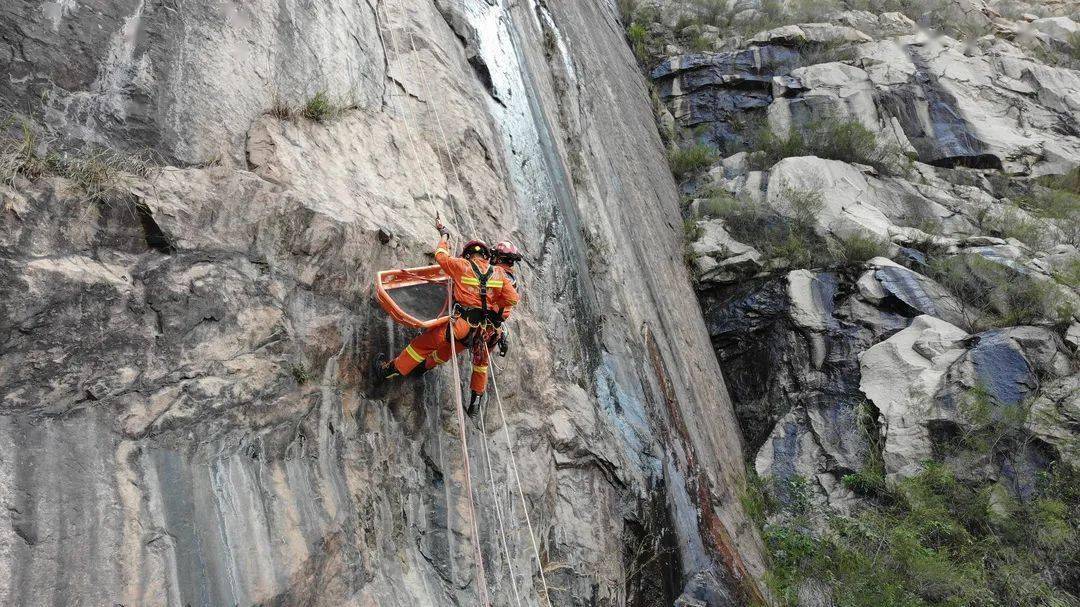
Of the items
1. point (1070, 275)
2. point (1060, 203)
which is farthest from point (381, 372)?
point (1060, 203)

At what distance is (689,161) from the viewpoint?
51.7 feet

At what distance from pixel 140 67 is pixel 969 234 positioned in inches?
530

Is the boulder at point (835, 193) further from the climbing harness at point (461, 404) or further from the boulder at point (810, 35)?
the climbing harness at point (461, 404)

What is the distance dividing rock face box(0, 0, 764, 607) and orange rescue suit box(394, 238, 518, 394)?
29 centimetres

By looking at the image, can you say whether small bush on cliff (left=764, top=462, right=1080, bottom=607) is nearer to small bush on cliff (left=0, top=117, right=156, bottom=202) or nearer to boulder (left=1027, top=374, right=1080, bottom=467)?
boulder (left=1027, top=374, right=1080, bottom=467)

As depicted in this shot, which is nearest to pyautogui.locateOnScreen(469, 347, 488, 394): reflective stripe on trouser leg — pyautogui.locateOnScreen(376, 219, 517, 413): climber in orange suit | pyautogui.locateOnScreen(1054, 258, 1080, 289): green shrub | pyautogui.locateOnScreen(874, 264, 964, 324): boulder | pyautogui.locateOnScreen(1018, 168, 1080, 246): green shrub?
pyautogui.locateOnScreen(376, 219, 517, 413): climber in orange suit

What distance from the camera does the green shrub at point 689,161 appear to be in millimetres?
15781

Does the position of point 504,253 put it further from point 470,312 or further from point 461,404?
point 461,404

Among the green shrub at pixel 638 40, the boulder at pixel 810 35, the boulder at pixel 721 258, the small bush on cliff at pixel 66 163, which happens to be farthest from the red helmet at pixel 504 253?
the boulder at pixel 810 35

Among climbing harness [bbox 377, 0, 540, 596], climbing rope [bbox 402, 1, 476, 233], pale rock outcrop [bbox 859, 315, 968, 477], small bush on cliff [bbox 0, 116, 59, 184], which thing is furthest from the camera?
pale rock outcrop [bbox 859, 315, 968, 477]

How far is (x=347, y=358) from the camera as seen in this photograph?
4711 millimetres

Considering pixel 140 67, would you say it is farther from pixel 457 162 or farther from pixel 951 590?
pixel 951 590

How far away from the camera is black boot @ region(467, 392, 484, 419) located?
540cm

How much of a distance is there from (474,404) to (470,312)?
745 mm
